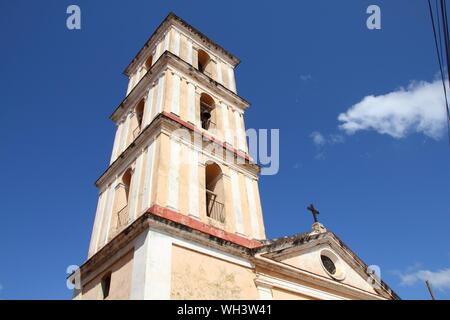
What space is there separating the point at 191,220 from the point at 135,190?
6.79 feet

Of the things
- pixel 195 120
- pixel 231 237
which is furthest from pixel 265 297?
pixel 195 120

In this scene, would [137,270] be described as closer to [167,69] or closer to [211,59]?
[167,69]

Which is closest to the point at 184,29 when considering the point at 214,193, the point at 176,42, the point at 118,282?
the point at 176,42

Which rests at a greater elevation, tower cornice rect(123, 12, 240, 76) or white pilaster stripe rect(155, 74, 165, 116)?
tower cornice rect(123, 12, 240, 76)

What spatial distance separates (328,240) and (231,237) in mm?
4319

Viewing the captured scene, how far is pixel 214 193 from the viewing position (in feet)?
40.4

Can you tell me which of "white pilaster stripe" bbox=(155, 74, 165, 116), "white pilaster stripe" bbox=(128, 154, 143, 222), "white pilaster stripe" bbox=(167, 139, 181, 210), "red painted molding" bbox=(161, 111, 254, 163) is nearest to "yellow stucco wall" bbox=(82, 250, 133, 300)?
"white pilaster stripe" bbox=(128, 154, 143, 222)

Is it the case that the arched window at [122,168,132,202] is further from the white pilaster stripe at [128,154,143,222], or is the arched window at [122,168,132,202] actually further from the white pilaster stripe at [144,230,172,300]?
the white pilaster stripe at [144,230,172,300]

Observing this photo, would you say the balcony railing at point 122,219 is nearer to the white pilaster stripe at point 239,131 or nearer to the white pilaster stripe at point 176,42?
the white pilaster stripe at point 239,131

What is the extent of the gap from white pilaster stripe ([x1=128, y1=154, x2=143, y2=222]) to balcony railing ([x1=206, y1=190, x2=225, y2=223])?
2.20 m

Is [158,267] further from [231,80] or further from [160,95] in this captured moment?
[231,80]

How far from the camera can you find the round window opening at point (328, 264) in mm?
13039

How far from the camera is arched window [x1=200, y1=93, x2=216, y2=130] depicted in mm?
14641

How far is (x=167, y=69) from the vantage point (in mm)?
14500
